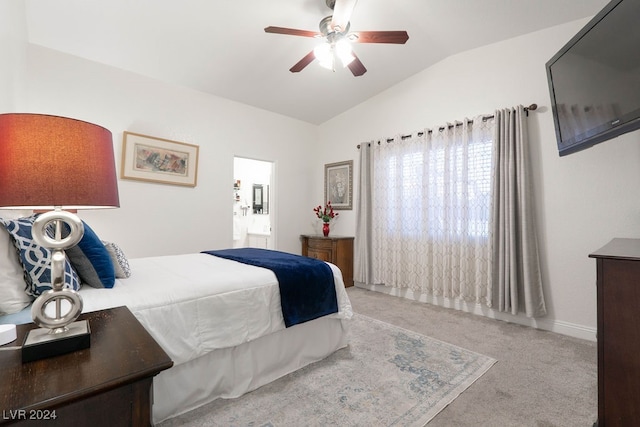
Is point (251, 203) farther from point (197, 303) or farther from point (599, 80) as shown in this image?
point (599, 80)

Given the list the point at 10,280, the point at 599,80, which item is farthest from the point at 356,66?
the point at 10,280

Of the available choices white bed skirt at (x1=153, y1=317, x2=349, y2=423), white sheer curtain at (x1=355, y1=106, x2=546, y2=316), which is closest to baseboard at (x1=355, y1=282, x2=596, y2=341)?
white sheer curtain at (x1=355, y1=106, x2=546, y2=316)

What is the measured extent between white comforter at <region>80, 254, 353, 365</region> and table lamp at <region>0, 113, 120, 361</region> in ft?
1.45

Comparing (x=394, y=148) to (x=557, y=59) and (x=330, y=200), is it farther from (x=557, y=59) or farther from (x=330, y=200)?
(x=557, y=59)

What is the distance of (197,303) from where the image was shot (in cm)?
151

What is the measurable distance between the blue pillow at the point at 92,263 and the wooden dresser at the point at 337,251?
9.70ft

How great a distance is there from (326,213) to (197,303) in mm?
3139

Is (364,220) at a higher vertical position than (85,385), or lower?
higher

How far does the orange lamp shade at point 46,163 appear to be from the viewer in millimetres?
790

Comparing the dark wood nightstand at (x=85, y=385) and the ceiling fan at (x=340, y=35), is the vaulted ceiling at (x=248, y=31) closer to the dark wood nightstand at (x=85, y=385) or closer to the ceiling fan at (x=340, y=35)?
the ceiling fan at (x=340, y=35)

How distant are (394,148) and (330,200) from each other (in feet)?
4.44

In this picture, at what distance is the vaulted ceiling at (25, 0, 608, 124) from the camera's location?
240 centimetres

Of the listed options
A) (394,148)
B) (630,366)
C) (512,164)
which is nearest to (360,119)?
(394,148)

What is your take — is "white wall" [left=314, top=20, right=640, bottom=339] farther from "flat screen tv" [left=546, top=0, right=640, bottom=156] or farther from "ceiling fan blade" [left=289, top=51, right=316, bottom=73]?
"ceiling fan blade" [left=289, top=51, right=316, bottom=73]
